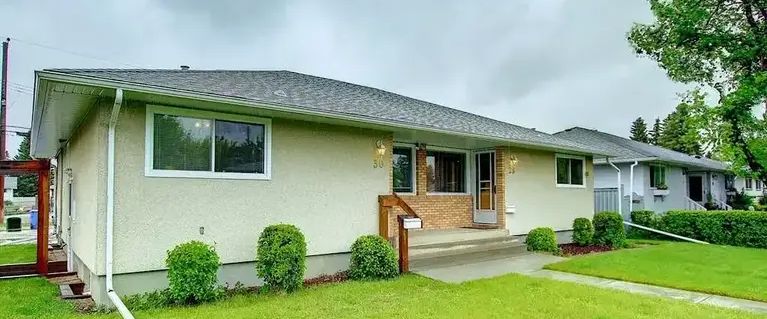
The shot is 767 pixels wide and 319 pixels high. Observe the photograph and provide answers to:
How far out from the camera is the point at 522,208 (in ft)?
42.3

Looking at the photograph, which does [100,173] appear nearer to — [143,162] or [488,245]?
[143,162]

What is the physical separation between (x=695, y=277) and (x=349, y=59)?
1618 centimetres

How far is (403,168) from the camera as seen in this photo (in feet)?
39.4

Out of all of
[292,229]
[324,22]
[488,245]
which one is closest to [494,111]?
[324,22]

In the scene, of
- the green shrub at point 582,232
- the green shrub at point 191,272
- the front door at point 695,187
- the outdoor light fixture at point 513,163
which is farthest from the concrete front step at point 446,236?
the front door at point 695,187

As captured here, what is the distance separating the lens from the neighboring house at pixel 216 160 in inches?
254

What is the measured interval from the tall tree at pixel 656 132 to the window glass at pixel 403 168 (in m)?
53.2

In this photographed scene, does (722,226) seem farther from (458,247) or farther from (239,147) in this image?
(239,147)

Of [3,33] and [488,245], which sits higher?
[3,33]

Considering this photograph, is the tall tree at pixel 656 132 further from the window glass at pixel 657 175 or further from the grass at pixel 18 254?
the grass at pixel 18 254

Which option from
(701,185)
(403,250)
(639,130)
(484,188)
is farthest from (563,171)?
(639,130)

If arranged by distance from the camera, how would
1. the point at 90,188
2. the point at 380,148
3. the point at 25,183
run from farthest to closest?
the point at 25,183, the point at 380,148, the point at 90,188

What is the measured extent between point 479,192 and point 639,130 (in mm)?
52568

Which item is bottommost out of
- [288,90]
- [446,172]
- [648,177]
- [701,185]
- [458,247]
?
[458,247]
